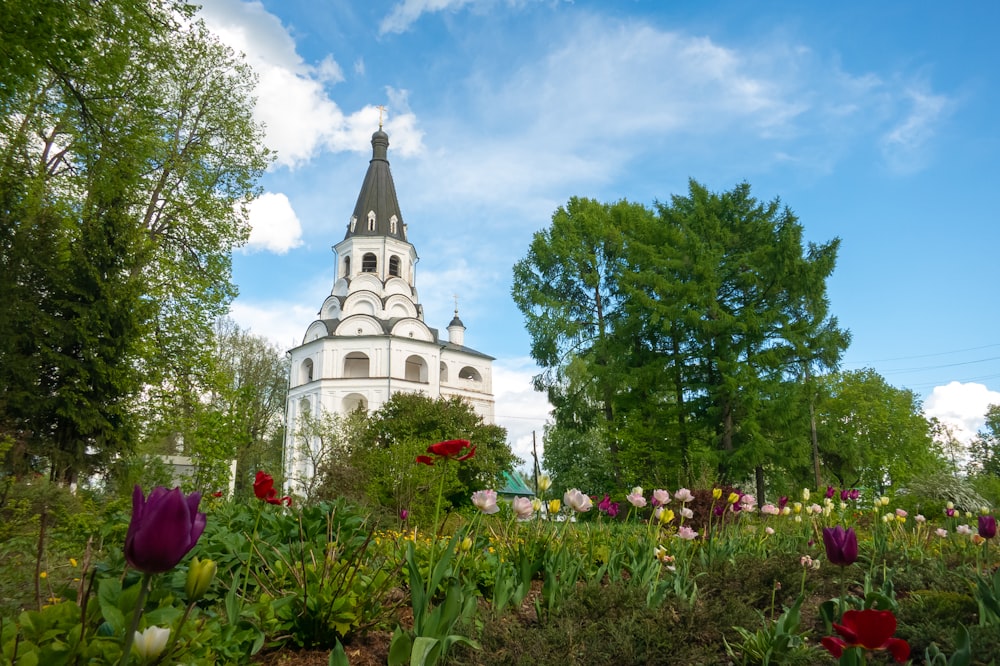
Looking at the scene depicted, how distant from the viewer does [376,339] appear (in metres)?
40.7

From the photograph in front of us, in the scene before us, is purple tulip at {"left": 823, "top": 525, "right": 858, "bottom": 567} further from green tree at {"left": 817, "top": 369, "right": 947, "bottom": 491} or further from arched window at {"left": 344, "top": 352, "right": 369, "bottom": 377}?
arched window at {"left": 344, "top": 352, "right": 369, "bottom": 377}

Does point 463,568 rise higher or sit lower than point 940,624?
higher

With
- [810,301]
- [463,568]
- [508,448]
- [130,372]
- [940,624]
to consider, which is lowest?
[940,624]

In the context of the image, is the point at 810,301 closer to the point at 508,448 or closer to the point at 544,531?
the point at 508,448

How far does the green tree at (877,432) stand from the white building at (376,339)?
896 inches

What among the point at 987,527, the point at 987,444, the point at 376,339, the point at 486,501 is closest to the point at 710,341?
the point at 987,527

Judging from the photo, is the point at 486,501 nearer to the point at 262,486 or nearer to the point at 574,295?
the point at 262,486

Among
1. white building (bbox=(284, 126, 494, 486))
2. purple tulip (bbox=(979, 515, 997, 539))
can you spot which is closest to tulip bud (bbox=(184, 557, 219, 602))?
purple tulip (bbox=(979, 515, 997, 539))

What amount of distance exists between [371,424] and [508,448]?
17.5 ft

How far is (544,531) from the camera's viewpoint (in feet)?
15.1

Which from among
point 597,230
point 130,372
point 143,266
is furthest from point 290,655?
point 597,230

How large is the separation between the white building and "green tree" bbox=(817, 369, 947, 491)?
74.6 feet

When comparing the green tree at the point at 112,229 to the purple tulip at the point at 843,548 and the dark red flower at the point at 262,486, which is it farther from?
the purple tulip at the point at 843,548

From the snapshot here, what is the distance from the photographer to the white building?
40.0m
